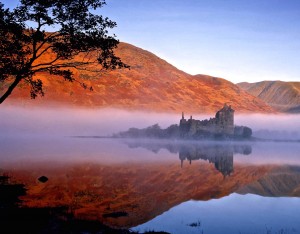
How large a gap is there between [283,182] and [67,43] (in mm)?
38123

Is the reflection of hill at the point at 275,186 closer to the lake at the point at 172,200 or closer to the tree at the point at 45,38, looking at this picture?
the lake at the point at 172,200

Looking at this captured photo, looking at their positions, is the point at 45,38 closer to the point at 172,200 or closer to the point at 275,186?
the point at 172,200

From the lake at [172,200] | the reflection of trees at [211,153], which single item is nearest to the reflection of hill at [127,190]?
the lake at [172,200]

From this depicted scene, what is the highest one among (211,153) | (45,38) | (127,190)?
(45,38)

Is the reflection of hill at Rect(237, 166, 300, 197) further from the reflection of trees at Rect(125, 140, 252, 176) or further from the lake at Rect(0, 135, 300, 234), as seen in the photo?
the reflection of trees at Rect(125, 140, 252, 176)

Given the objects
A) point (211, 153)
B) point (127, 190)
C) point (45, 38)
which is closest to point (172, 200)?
point (127, 190)

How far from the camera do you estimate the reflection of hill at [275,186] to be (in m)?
42.3

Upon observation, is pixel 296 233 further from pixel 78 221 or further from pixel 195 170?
pixel 195 170

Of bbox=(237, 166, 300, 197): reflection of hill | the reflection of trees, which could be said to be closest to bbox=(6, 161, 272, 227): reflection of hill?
bbox=(237, 166, 300, 197): reflection of hill

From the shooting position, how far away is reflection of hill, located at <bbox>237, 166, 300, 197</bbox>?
42.3 m

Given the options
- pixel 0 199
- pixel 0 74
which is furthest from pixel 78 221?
pixel 0 74

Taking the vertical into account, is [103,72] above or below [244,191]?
above

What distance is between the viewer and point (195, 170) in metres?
62.0

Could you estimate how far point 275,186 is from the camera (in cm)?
4794
